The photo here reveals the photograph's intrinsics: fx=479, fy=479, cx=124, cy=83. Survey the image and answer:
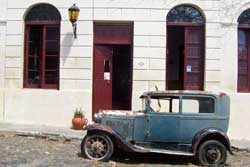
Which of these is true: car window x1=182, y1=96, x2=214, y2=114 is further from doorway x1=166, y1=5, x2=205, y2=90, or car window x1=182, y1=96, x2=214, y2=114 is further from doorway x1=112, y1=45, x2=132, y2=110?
doorway x1=112, y1=45, x2=132, y2=110

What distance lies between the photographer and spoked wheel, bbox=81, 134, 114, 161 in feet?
33.2

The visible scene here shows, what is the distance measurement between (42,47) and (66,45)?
2.90 feet

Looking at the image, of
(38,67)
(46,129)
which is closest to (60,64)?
(38,67)

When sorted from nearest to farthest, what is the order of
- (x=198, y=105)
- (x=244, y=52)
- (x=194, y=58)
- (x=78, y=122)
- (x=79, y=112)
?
1. (x=198, y=105)
2. (x=78, y=122)
3. (x=79, y=112)
4. (x=194, y=58)
5. (x=244, y=52)

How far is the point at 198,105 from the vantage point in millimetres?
10445

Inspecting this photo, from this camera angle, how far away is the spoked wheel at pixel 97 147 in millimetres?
10109

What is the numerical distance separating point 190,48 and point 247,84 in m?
2.07

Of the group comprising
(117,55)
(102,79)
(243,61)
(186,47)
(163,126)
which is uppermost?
(186,47)

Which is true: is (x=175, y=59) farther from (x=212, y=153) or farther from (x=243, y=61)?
(x=212, y=153)

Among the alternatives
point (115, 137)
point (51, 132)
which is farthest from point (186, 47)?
point (115, 137)

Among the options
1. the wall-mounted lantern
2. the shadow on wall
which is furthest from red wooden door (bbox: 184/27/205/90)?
the shadow on wall

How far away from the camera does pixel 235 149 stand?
1235 cm

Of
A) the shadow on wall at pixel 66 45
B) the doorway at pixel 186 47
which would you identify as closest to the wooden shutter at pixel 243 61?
the doorway at pixel 186 47

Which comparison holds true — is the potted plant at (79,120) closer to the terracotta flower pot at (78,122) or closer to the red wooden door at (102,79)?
the terracotta flower pot at (78,122)
